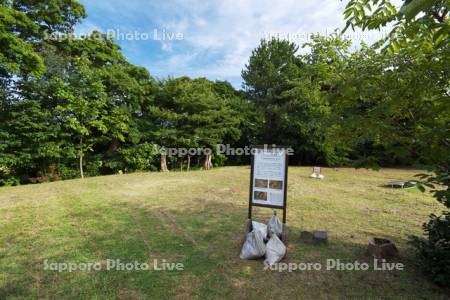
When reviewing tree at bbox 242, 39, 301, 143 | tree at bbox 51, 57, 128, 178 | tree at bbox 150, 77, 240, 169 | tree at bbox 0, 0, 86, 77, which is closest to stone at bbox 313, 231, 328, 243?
tree at bbox 150, 77, 240, 169

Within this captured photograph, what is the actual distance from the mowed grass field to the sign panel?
2.48 feet

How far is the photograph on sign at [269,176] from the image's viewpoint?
11.6 feet

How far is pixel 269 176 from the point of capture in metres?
3.62

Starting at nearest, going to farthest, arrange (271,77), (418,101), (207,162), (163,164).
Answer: (418,101) → (163,164) → (207,162) → (271,77)

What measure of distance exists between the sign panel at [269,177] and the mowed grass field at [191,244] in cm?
75

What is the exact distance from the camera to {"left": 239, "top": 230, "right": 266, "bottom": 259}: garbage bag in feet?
10.4

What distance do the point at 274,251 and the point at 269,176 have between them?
105cm

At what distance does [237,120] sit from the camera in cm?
1619

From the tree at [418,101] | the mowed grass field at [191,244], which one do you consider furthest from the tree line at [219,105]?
the mowed grass field at [191,244]

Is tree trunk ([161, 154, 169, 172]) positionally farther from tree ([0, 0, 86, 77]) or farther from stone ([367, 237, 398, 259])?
stone ([367, 237, 398, 259])

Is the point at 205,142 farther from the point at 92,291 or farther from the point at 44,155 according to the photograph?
the point at 92,291

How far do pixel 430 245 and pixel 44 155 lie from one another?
12752 millimetres

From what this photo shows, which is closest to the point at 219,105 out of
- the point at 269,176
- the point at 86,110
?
the point at 86,110

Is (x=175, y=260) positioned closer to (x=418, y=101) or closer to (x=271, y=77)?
(x=418, y=101)
